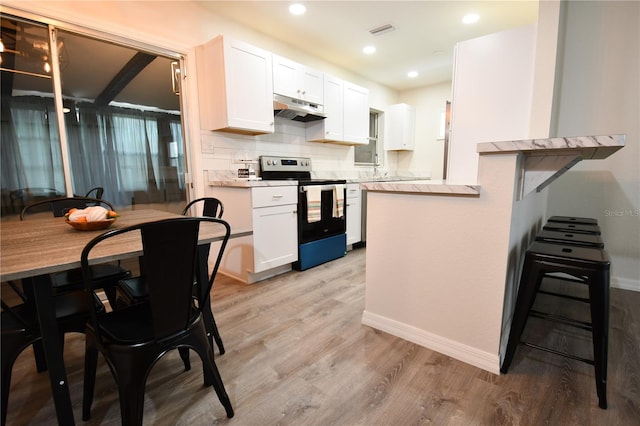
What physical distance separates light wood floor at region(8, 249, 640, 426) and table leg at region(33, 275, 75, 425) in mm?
231

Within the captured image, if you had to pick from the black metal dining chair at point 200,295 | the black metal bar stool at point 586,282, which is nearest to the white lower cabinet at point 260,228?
the black metal dining chair at point 200,295

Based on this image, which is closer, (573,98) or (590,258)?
(590,258)

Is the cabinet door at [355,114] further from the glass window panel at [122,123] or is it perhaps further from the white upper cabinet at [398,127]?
the glass window panel at [122,123]

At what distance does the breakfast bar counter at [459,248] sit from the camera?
141 cm

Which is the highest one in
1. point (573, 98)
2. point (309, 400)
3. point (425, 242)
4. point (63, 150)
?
point (573, 98)

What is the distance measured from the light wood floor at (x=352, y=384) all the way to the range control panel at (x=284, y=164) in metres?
1.83

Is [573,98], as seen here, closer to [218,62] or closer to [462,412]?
[462,412]

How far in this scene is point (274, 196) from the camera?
2.77 m

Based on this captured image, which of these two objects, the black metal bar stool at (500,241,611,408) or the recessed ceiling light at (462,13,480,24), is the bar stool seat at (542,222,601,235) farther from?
the recessed ceiling light at (462,13,480,24)

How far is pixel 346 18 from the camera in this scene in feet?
9.82

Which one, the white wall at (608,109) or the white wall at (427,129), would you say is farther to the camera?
the white wall at (427,129)

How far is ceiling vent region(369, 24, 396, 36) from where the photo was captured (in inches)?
124

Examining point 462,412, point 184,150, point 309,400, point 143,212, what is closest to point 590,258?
point 462,412

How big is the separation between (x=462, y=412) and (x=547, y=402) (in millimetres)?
395
